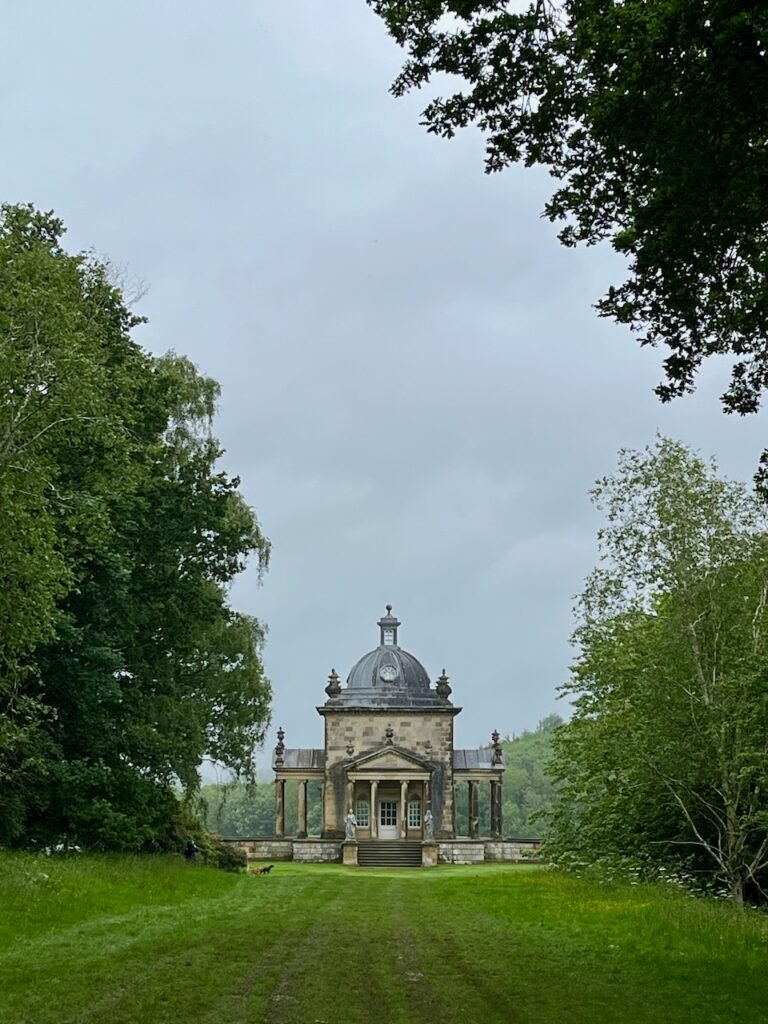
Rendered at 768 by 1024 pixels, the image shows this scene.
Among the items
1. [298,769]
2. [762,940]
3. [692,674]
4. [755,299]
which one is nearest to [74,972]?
[762,940]

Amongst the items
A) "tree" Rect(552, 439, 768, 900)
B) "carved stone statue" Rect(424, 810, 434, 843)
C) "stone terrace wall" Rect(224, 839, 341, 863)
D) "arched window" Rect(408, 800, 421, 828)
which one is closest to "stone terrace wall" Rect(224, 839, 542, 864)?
"stone terrace wall" Rect(224, 839, 341, 863)

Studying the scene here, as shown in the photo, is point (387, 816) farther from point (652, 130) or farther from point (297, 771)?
point (652, 130)

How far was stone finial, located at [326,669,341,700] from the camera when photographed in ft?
188

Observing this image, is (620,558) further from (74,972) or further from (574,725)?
(74,972)

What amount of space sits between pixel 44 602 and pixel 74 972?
8.00m

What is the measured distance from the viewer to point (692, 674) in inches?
850

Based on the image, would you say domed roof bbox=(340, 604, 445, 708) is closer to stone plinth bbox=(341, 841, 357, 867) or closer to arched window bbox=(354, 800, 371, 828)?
arched window bbox=(354, 800, 371, 828)

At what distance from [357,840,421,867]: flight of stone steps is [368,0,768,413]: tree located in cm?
3736

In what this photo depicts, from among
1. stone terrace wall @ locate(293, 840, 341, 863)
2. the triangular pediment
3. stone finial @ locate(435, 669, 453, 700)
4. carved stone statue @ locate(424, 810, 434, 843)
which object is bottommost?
stone terrace wall @ locate(293, 840, 341, 863)

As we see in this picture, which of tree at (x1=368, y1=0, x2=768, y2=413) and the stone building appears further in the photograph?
the stone building

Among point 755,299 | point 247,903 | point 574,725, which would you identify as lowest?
point 247,903

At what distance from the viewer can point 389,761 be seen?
176ft

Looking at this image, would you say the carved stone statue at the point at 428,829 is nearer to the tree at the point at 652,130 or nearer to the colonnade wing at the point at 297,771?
the colonnade wing at the point at 297,771

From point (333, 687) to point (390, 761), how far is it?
5.93 m
